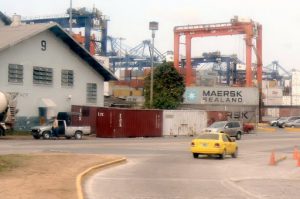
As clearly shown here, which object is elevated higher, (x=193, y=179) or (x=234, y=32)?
(x=234, y=32)

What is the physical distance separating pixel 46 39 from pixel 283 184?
41.5 metres

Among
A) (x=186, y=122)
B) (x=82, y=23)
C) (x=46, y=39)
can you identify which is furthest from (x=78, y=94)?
(x=82, y=23)

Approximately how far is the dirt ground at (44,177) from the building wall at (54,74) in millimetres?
29152

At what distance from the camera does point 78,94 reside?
2451 inches

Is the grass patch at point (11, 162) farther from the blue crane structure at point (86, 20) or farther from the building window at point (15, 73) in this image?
the blue crane structure at point (86, 20)

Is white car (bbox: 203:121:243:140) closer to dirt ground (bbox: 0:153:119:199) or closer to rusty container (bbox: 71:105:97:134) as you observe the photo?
rusty container (bbox: 71:105:97:134)

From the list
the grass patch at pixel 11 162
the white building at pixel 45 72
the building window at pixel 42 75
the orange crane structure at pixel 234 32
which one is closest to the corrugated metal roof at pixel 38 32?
the white building at pixel 45 72

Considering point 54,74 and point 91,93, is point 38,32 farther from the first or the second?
point 91,93

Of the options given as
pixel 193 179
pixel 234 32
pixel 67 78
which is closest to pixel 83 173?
pixel 193 179

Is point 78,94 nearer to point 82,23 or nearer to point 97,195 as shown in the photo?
point 97,195

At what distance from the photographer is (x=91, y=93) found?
210 feet

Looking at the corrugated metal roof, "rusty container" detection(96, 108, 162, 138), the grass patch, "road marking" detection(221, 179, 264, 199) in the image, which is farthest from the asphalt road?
the corrugated metal roof

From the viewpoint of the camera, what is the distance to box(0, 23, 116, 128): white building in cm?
5459

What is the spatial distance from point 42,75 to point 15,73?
3795mm
